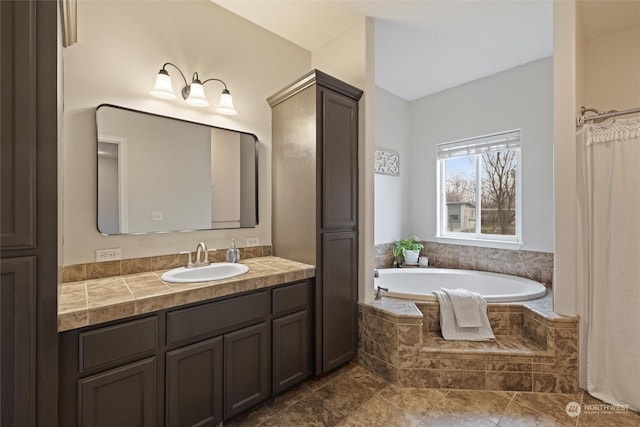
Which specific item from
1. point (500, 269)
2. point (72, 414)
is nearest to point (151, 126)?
point (72, 414)

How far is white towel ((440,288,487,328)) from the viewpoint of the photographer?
2301 millimetres

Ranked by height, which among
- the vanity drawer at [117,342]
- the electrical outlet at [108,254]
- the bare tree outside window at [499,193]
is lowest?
the vanity drawer at [117,342]

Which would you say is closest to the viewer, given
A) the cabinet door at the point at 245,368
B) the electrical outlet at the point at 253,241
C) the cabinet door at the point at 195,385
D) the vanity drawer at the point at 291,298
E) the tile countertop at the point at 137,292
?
the tile countertop at the point at 137,292

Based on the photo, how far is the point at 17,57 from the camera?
3.37ft

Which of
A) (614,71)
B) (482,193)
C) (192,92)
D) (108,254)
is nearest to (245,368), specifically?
(108,254)

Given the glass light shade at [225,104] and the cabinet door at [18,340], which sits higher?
the glass light shade at [225,104]

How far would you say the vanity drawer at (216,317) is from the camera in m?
1.48

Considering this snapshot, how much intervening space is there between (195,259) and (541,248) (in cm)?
341

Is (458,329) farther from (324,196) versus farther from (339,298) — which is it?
(324,196)

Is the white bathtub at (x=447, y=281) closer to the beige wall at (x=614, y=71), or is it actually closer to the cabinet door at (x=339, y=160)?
the cabinet door at (x=339, y=160)

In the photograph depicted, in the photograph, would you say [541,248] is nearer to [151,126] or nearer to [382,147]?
[382,147]

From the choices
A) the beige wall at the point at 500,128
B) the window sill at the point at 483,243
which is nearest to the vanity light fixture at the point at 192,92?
the beige wall at the point at 500,128

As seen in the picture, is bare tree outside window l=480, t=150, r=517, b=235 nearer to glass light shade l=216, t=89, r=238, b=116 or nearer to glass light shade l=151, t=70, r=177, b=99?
glass light shade l=216, t=89, r=238, b=116

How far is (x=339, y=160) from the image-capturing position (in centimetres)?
228
